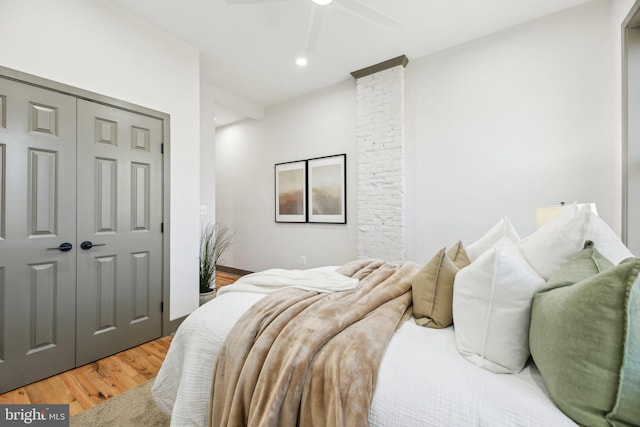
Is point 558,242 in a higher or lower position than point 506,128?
lower

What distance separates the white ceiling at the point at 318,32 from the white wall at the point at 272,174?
0.61 meters

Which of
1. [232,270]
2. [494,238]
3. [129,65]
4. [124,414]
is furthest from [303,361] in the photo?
[232,270]

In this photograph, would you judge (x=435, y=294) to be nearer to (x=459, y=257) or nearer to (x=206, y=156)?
(x=459, y=257)

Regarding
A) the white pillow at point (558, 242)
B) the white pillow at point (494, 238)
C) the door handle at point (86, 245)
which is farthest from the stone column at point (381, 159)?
the door handle at point (86, 245)

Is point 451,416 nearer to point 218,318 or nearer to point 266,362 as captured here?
point 266,362

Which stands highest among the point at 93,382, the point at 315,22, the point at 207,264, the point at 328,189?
the point at 315,22

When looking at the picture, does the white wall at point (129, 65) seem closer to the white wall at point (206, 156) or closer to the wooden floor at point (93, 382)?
the wooden floor at point (93, 382)

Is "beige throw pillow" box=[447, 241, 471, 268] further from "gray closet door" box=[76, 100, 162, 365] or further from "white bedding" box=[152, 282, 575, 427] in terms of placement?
"gray closet door" box=[76, 100, 162, 365]

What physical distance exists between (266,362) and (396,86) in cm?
330

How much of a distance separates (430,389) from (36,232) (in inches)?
103

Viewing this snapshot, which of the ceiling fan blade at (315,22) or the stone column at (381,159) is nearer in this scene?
the ceiling fan blade at (315,22)

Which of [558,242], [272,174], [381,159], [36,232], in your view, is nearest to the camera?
[558,242]

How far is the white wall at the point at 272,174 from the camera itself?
12.8 ft

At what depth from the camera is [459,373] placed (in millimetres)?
873
